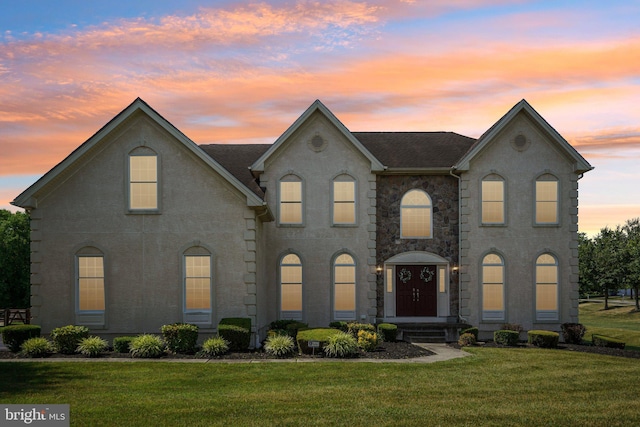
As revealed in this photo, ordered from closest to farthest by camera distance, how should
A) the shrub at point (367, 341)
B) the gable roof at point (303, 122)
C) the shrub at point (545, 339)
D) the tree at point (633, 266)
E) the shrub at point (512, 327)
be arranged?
the shrub at point (367, 341)
the shrub at point (545, 339)
the shrub at point (512, 327)
the gable roof at point (303, 122)
the tree at point (633, 266)

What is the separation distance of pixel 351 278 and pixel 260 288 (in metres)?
4.62

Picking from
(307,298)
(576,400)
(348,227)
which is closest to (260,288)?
(307,298)

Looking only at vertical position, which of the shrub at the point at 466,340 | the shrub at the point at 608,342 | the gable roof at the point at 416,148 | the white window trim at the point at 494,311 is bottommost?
the shrub at the point at 608,342

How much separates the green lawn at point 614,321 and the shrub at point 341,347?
73.8 feet

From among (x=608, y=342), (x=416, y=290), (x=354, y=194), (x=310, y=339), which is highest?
(x=354, y=194)

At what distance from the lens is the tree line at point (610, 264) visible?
195 ft

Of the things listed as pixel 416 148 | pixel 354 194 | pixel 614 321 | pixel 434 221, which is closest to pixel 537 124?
pixel 416 148

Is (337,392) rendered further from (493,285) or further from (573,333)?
(573,333)

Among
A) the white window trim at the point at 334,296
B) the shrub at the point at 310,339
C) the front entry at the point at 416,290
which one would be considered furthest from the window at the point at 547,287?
the shrub at the point at 310,339

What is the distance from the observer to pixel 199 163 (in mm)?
21391

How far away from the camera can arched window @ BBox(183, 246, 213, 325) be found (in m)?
21.4

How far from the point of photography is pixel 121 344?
1959 cm

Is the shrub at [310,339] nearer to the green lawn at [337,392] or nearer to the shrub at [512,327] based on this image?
the green lawn at [337,392]

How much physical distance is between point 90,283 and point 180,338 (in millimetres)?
4524
